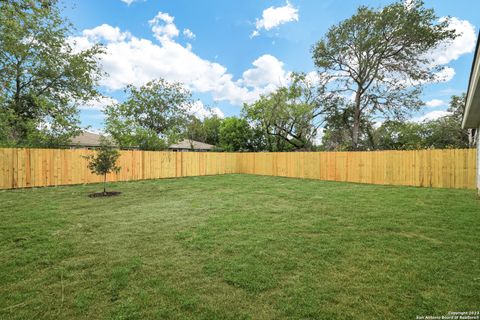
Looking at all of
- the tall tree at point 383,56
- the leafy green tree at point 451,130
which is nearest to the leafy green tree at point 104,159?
the tall tree at point 383,56

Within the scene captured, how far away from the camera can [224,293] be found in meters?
1.99

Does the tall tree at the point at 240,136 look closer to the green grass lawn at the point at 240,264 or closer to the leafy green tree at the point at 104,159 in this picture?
the leafy green tree at the point at 104,159

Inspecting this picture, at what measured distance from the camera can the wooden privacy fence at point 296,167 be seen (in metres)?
7.95

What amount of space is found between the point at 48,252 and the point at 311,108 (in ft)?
58.7

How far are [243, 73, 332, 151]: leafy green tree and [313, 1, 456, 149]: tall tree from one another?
66.7 inches

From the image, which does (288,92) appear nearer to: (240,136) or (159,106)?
(240,136)

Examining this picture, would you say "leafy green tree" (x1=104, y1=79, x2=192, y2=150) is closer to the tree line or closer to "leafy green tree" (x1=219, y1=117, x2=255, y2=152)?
the tree line

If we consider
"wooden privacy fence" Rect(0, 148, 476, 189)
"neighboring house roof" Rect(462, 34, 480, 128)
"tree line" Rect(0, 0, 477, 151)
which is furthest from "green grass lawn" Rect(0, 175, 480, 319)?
"tree line" Rect(0, 0, 477, 151)

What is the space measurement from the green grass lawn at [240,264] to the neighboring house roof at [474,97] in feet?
6.91

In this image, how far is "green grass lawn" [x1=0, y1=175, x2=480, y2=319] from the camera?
179cm

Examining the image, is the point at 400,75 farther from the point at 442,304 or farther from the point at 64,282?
the point at 64,282

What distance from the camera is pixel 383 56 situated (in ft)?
51.8

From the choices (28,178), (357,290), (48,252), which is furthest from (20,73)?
(357,290)

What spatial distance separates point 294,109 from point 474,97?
46.3 ft
